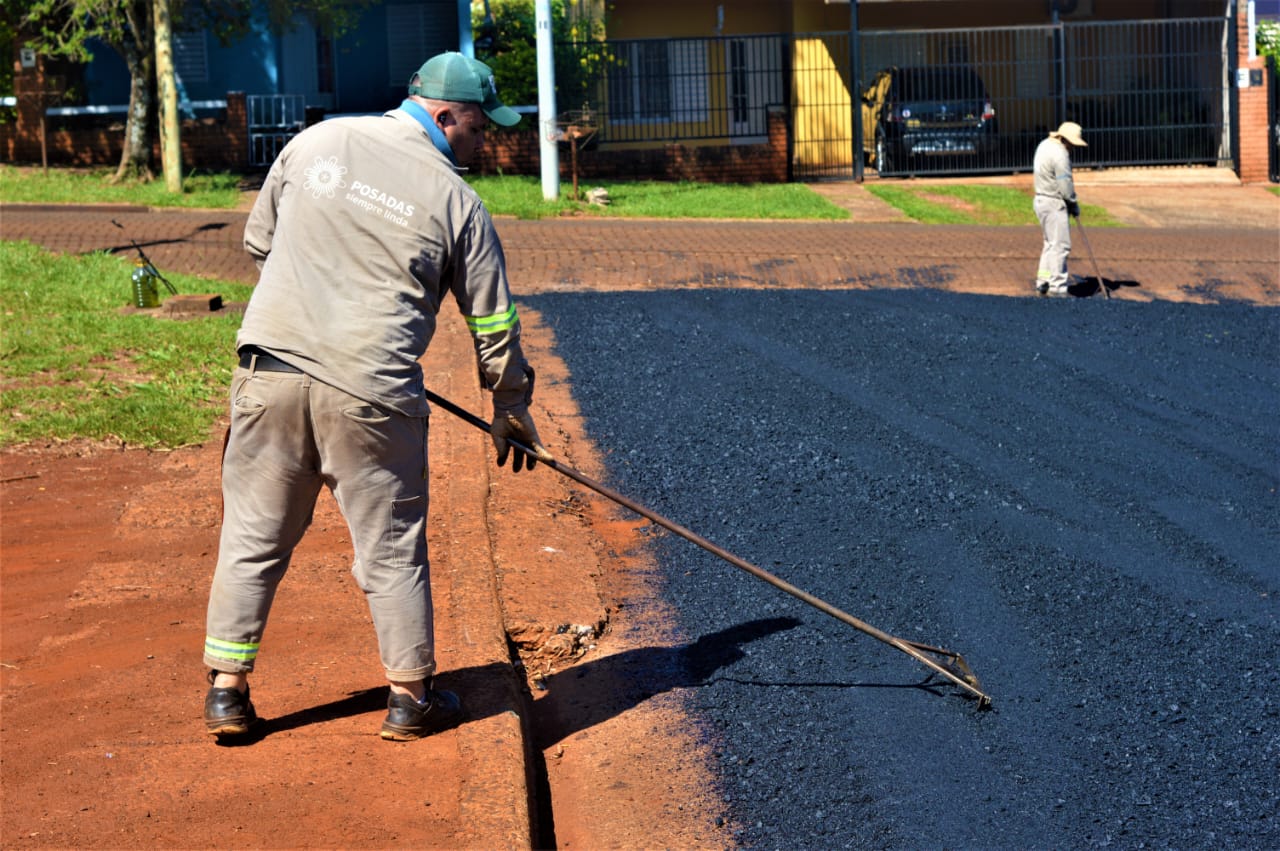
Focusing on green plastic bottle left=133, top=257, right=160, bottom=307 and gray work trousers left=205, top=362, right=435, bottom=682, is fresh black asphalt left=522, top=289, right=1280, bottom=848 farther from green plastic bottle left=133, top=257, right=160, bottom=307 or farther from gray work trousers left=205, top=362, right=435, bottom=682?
green plastic bottle left=133, top=257, right=160, bottom=307

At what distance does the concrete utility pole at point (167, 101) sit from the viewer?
60.1ft

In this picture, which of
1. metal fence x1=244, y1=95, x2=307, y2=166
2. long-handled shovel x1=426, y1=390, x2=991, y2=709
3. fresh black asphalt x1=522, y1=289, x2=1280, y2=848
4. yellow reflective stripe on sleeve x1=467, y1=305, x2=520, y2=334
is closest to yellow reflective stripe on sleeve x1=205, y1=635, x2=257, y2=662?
long-handled shovel x1=426, y1=390, x2=991, y2=709

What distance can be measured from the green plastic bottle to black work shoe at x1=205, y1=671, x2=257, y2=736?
25.1 feet

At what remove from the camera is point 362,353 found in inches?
163

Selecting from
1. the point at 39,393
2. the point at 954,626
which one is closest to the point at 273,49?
the point at 39,393

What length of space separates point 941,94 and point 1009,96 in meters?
2.08

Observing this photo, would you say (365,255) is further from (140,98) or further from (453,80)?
(140,98)

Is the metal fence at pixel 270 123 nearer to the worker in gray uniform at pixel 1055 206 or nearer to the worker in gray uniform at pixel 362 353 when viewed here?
the worker in gray uniform at pixel 1055 206

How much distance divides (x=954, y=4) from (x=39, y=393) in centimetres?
1990

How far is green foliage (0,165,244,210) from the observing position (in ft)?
61.1

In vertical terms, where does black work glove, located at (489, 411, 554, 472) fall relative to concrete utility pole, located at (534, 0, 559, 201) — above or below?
below

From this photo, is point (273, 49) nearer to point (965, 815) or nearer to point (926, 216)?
point (926, 216)

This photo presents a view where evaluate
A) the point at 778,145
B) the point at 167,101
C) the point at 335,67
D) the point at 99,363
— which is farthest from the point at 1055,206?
the point at 335,67

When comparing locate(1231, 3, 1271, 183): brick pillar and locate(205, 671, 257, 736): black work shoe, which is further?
locate(1231, 3, 1271, 183): brick pillar
